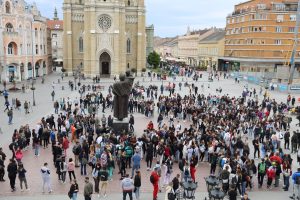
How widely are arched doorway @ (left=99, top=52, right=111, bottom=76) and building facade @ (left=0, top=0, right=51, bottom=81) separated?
1172cm

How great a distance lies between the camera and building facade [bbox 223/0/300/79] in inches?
2921

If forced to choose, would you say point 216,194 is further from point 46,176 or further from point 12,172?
point 12,172

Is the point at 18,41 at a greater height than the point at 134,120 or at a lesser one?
greater

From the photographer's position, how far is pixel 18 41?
56.8 meters

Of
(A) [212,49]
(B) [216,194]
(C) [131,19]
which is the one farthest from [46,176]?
(A) [212,49]

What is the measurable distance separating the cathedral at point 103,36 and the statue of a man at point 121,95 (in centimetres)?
4038

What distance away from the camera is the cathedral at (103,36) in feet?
213

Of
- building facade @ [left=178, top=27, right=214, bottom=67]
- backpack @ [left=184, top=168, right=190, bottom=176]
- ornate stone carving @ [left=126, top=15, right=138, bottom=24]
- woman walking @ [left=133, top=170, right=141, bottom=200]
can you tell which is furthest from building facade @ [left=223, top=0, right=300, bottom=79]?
woman walking @ [left=133, top=170, right=141, bottom=200]

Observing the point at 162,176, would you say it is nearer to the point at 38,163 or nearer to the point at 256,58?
the point at 38,163

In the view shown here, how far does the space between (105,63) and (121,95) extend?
4814cm

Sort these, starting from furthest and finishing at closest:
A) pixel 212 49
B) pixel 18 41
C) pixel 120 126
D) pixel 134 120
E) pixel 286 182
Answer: pixel 212 49 → pixel 18 41 → pixel 134 120 → pixel 120 126 → pixel 286 182

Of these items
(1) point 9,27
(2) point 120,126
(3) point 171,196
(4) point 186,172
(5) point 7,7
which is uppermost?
(5) point 7,7

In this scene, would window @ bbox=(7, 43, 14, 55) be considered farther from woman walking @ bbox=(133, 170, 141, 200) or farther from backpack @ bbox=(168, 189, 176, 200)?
backpack @ bbox=(168, 189, 176, 200)

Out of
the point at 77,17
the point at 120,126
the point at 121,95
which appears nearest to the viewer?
the point at 121,95
